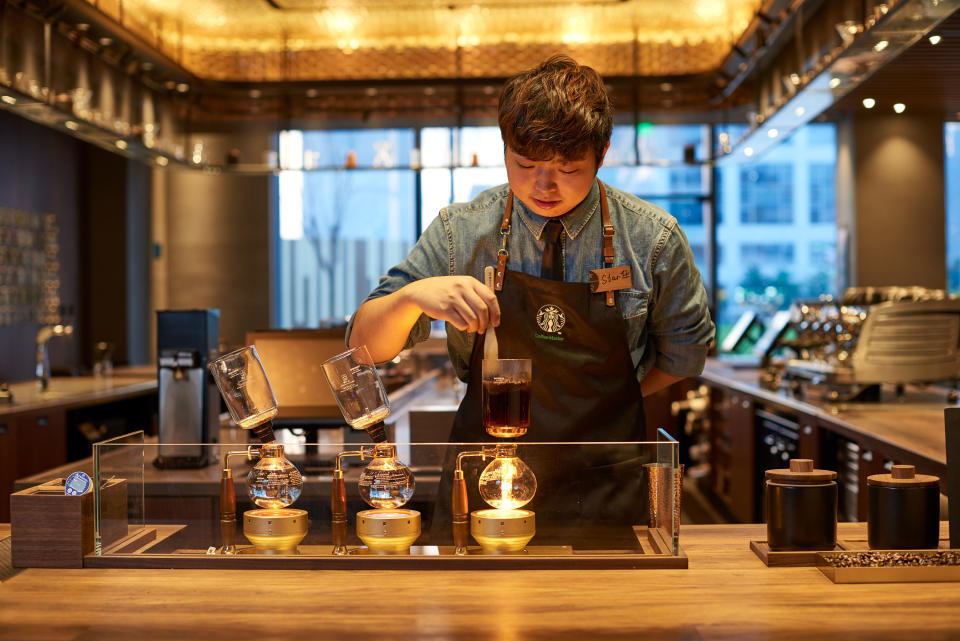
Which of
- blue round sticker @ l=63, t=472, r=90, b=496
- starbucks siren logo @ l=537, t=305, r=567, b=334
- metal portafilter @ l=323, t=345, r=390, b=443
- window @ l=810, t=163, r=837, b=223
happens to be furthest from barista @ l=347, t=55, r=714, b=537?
window @ l=810, t=163, r=837, b=223

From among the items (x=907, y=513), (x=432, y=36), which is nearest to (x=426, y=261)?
(x=907, y=513)

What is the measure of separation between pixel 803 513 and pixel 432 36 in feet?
24.4

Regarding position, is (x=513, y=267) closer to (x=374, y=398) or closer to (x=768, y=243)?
(x=374, y=398)

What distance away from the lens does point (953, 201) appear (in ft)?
22.8

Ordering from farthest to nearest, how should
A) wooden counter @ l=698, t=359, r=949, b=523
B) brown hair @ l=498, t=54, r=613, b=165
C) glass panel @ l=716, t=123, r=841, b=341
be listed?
glass panel @ l=716, t=123, r=841, b=341 < wooden counter @ l=698, t=359, r=949, b=523 < brown hair @ l=498, t=54, r=613, b=165

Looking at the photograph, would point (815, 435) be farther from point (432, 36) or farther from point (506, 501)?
point (432, 36)

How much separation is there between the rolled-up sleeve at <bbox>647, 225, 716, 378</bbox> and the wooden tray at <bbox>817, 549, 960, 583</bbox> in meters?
0.51

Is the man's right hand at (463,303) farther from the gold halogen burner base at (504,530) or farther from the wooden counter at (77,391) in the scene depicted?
the wooden counter at (77,391)

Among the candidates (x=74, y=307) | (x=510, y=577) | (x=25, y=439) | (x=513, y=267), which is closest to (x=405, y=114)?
(x=74, y=307)

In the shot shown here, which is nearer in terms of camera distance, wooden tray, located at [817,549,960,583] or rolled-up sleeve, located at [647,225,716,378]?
wooden tray, located at [817,549,960,583]

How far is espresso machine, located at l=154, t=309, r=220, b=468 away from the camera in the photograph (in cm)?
323

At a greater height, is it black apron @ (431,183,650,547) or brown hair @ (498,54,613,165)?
brown hair @ (498,54,613,165)

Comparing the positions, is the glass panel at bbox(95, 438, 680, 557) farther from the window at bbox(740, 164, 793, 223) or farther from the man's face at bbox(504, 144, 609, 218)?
the window at bbox(740, 164, 793, 223)

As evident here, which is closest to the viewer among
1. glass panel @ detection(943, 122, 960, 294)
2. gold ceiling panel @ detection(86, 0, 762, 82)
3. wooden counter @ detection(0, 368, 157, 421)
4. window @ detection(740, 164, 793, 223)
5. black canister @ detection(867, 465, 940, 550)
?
black canister @ detection(867, 465, 940, 550)
